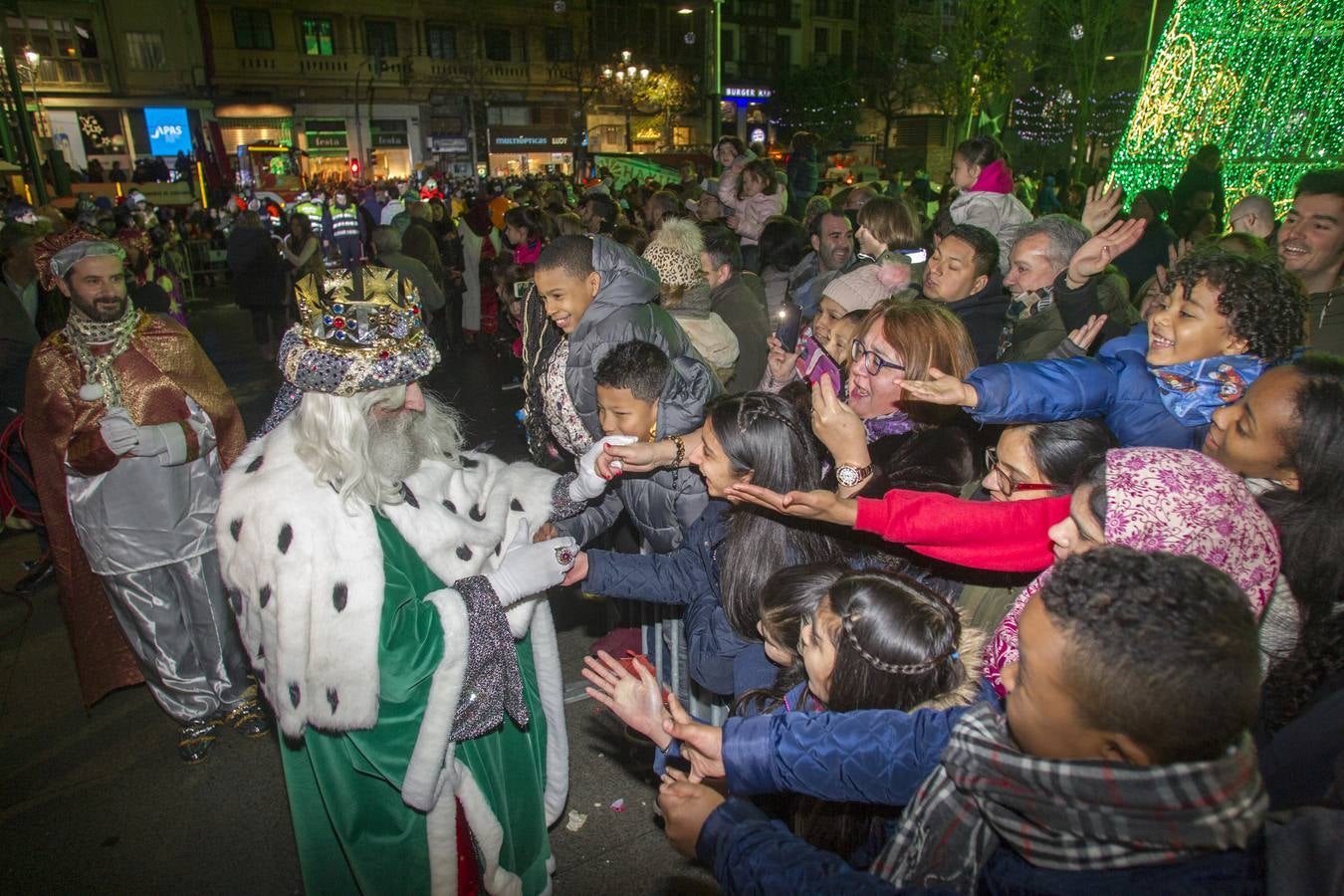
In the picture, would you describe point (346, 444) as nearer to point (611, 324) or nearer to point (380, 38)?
point (611, 324)

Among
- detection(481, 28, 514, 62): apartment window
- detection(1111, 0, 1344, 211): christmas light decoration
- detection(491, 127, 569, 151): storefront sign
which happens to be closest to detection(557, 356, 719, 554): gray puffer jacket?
detection(1111, 0, 1344, 211): christmas light decoration

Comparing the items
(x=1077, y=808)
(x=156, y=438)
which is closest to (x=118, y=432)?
(x=156, y=438)

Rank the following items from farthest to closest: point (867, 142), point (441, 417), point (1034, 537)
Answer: point (867, 142) → point (441, 417) → point (1034, 537)

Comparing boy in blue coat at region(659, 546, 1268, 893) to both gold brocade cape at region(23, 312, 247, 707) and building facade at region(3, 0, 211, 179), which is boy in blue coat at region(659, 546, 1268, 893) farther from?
building facade at region(3, 0, 211, 179)

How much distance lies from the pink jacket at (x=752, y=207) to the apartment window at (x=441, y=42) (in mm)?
36602

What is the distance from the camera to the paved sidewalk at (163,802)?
3094 mm

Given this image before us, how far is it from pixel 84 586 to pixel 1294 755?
482 centimetres

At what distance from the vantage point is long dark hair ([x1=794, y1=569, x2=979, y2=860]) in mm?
1742

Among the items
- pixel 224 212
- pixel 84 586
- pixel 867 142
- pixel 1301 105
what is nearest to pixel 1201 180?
pixel 1301 105

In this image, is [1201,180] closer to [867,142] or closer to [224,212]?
[224,212]

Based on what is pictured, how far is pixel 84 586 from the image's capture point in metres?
3.71

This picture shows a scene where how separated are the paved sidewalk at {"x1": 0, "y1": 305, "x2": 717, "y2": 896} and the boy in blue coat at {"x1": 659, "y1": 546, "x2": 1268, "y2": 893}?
2.13 meters

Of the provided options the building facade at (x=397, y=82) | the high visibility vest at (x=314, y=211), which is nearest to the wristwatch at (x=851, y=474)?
the high visibility vest at (x=314, y=211)

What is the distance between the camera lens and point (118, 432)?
10.8ft
